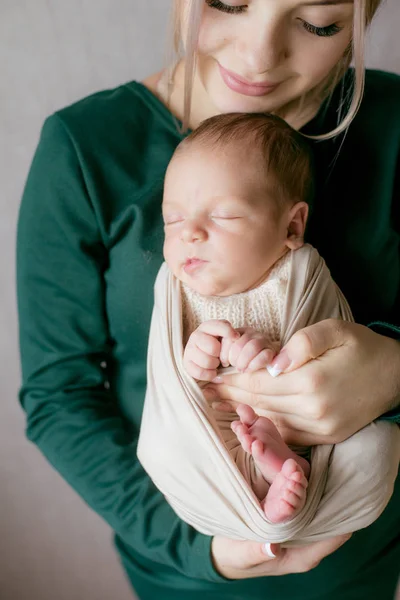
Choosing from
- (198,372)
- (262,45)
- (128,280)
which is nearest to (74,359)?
(128,280)

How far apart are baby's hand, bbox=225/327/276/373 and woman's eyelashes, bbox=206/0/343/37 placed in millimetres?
401

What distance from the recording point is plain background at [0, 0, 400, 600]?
1.15m

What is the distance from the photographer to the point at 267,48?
32.4 inches

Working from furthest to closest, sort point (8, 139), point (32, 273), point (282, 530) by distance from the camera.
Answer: point (8, 139)
point (32, 273)
point (282, 530)

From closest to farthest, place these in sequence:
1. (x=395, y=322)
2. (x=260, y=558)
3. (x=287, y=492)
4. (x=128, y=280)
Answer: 1. (x=287, y=492)
2. (x=260, y=558)
3. (x=128, y=280)
4. (x=395, y=322)

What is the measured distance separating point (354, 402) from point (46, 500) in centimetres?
101

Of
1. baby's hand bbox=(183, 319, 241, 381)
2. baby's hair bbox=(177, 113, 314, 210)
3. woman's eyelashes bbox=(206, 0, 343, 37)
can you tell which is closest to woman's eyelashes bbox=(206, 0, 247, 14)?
woman's eyelashes bbox=(206, 0, 343, 37)

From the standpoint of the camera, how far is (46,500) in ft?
5.18

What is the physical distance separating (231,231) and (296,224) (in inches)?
4.3

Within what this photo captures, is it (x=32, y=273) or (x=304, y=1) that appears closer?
(x=304, y=1)

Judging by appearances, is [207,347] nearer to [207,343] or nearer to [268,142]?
[207,343]

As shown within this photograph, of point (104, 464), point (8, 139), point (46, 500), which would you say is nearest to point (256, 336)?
point (104, 464)

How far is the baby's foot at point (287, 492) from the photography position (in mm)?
704

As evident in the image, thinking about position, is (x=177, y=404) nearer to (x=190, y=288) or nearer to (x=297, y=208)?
(x=190, y=288)
